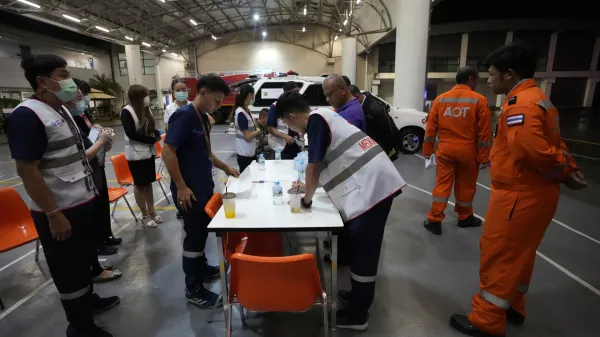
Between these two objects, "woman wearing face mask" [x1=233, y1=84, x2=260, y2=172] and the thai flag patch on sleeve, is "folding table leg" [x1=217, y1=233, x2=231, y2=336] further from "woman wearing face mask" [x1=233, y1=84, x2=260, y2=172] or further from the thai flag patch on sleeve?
"woman wearing face mask" [x1=233, y1=84, x2=260, y2=172]

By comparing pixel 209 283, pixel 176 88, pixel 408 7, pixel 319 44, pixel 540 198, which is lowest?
pixel 209 283

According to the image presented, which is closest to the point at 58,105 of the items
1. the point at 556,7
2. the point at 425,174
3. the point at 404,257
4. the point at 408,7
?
the point at 404,257

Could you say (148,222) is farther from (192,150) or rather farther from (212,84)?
(212,84)

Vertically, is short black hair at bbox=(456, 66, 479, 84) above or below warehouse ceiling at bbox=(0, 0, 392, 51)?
below

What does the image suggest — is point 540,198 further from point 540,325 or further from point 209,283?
point 209,283

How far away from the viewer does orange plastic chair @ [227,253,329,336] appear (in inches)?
56.1

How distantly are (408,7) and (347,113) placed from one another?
6200 millimetres

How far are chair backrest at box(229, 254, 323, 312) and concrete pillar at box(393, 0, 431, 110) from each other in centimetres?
727

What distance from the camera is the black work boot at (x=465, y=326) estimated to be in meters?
1.96

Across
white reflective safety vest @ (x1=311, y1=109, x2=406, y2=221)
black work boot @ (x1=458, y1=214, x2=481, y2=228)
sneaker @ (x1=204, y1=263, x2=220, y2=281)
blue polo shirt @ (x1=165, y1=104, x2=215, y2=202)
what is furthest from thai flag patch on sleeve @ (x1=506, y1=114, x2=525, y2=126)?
sneaker @ (x1=204, y1=263, x2=220, y2=281)

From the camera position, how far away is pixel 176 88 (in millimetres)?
4203

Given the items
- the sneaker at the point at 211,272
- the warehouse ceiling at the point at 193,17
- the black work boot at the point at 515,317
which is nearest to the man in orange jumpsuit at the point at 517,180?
the black work boot at the point at 515,317

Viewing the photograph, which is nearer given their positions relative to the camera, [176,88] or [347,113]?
[347,113]

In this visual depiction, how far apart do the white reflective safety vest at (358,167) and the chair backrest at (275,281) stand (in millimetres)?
502
